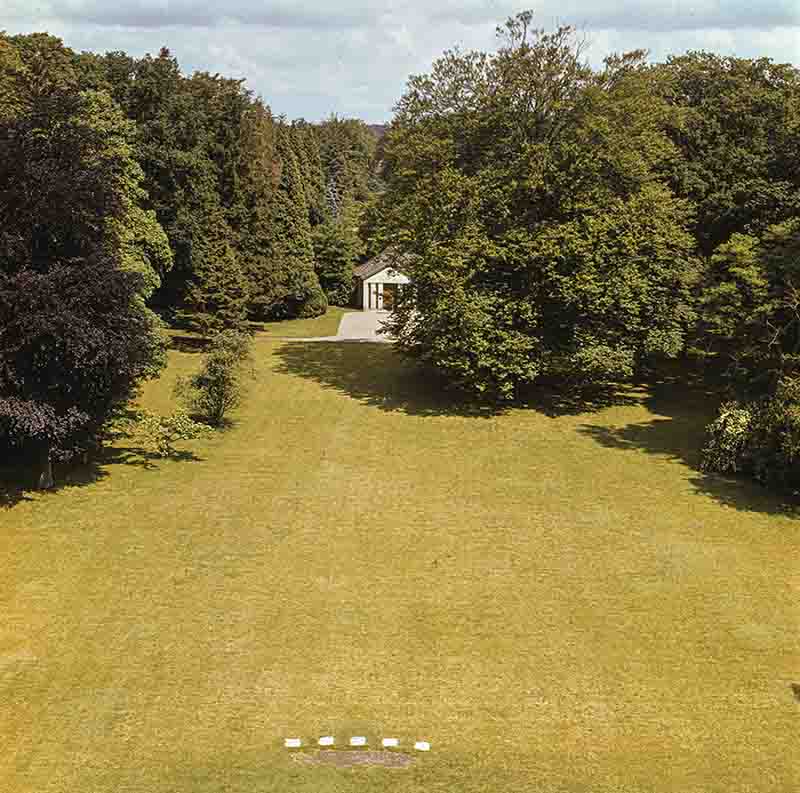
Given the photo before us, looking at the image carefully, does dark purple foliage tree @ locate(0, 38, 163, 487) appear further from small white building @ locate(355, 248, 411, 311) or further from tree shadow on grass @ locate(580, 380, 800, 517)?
small white building @ locate(355, 248, 411, 311)

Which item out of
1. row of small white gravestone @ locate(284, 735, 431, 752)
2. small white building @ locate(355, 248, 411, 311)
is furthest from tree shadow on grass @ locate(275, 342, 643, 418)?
row of small white gravestone @ locate(284, 735, 431, 752)

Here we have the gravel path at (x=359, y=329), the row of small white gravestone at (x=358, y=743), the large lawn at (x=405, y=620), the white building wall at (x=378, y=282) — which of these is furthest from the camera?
the white building wall at (x=378, y=282)

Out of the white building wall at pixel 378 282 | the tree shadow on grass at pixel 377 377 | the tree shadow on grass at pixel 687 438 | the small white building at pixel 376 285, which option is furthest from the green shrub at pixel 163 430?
the white building wall at pixel 378 282

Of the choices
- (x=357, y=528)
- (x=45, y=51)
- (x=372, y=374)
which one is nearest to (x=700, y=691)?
(x=357, y=528)

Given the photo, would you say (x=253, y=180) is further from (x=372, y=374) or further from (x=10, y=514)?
(x=10, y=514)

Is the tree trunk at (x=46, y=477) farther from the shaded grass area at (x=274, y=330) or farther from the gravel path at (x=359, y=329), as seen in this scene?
the gravel path at (x=359, y=329)

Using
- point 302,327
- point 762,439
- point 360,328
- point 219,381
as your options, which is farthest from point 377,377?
point 762,439

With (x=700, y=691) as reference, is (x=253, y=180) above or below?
above
